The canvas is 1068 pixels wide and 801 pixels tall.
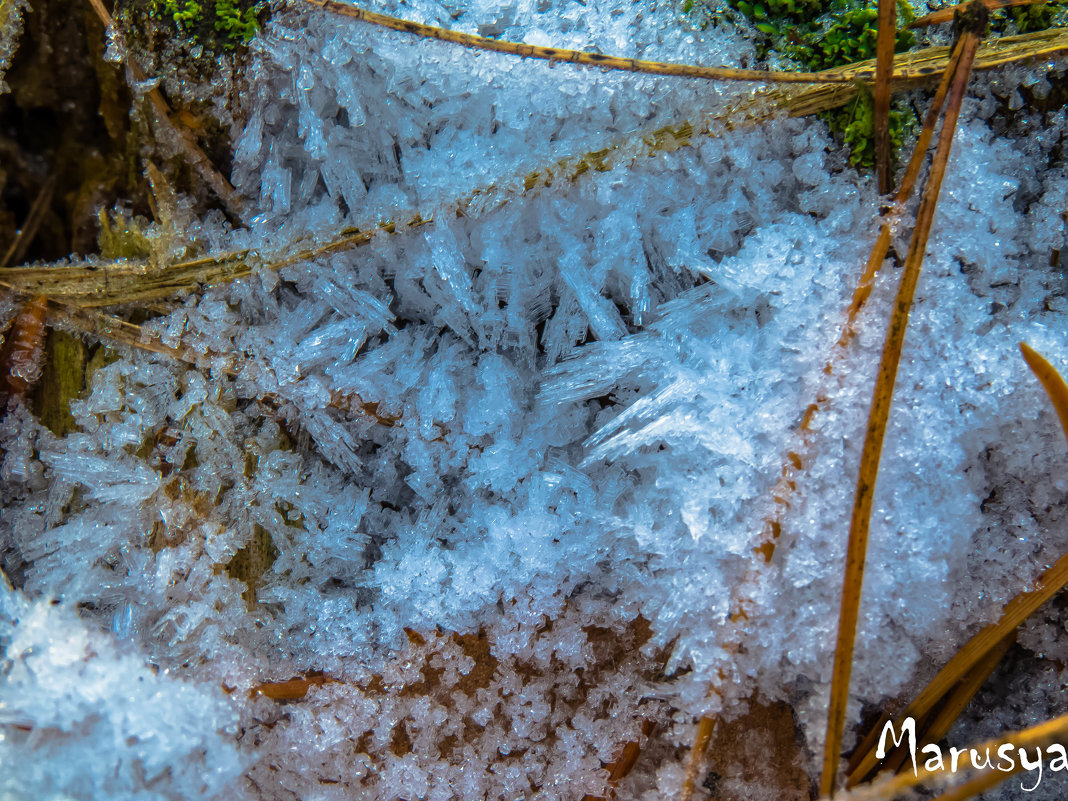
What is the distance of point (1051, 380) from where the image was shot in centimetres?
112

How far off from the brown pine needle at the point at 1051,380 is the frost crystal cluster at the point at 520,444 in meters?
0.09

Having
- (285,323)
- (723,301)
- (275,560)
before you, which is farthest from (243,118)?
(723,301)

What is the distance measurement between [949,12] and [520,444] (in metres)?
1.17

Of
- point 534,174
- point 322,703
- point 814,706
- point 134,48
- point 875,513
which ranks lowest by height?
point 814,706

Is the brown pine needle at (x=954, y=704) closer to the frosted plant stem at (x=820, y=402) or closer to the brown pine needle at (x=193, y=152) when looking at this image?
the frosted plant stem at (x=820, y=402)

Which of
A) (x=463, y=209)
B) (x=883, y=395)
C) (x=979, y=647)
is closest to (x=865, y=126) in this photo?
(x=883, y=395)

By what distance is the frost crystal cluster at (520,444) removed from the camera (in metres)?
1.25

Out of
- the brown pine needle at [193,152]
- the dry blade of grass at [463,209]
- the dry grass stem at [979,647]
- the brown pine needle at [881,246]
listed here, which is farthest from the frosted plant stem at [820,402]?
the brown pine needle at [193,152]

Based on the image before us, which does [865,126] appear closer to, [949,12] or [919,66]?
[919,66]

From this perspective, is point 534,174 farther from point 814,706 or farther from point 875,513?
point 814,706

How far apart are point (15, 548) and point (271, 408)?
597 millimetres

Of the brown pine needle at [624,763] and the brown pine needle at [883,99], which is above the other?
the brown pine needle at [883,99]

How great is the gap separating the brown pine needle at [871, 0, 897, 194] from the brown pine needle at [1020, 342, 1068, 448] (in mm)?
387

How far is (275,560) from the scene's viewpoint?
1.40 metres
